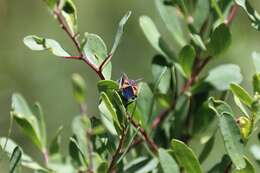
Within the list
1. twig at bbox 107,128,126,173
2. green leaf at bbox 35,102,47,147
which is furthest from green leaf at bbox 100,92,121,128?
green leaf at bbox 35,102,47,147

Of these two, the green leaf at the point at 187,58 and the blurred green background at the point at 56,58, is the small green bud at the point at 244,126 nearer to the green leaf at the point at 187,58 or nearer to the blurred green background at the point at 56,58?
the green leaf at the point at 187,58

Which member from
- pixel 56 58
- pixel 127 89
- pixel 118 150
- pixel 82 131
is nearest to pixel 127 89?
pixel 127 89

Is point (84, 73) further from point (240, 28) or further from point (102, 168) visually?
point (102, 168)

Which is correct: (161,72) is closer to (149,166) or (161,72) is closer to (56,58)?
(149,166)

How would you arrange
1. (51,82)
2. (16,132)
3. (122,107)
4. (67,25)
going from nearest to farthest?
(122,107)
(67,25)
(16,132)
(51,82)

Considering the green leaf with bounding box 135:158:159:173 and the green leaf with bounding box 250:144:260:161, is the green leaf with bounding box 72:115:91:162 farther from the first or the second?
the green leaf with bounding box 250:144:260:161

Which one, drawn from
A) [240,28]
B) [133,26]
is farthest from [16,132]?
[240,28]

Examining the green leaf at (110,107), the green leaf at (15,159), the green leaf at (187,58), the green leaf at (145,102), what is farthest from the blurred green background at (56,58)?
the green leaf at (110,107)
